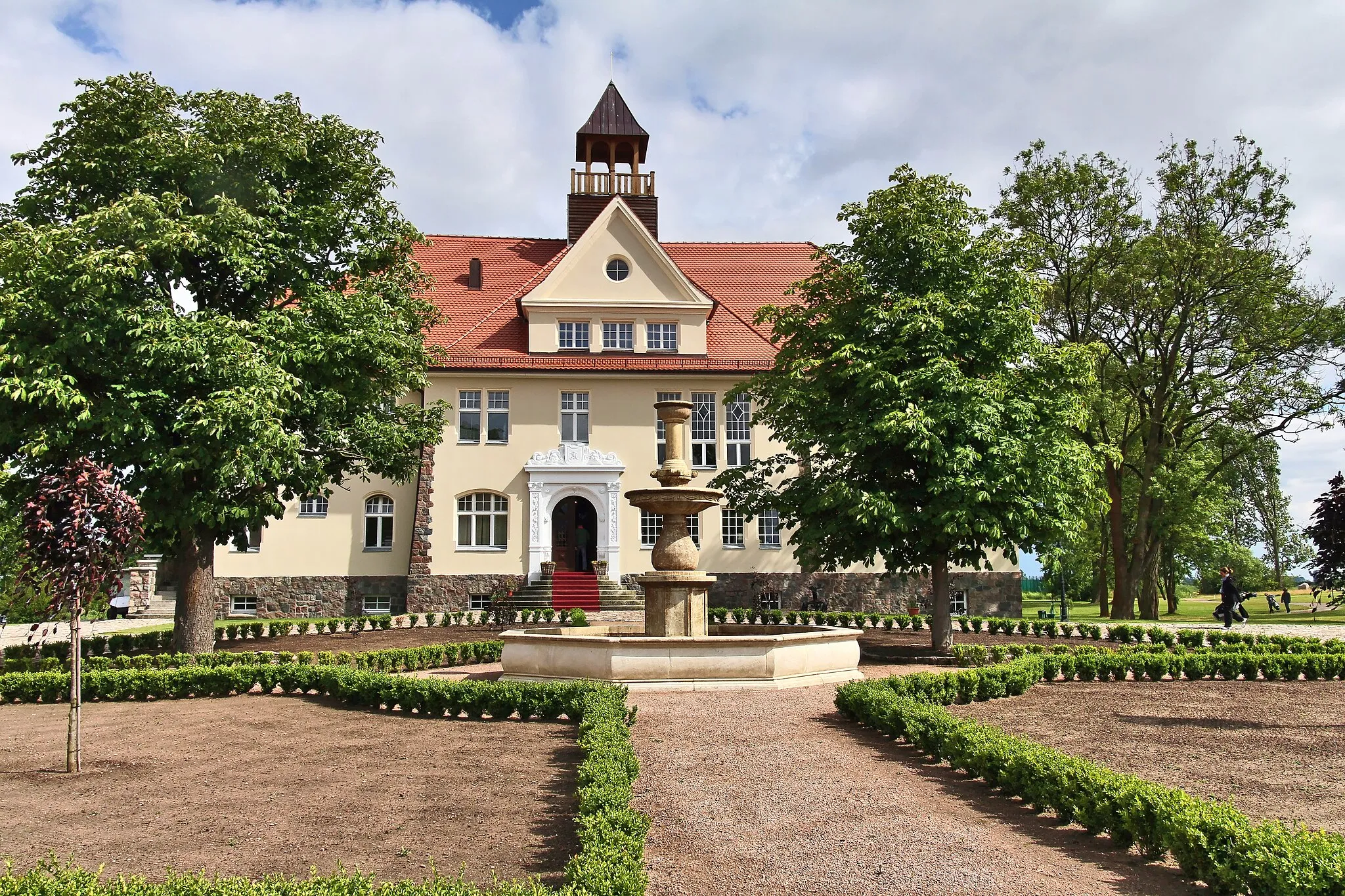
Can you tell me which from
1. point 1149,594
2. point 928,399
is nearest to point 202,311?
point 928,399

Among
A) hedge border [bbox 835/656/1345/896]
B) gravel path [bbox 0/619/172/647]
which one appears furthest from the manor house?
hedge border [bbox 835/656/1345/896]

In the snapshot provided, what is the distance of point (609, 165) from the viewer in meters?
37.4

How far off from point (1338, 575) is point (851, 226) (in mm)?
10724

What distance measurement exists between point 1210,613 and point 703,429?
91.2 ft

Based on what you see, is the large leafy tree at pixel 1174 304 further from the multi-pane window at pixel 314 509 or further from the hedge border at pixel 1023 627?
the multi-pane window at pixel 314 509

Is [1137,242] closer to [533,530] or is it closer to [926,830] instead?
[533,530]

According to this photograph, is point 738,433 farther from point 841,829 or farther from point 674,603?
point 841,829

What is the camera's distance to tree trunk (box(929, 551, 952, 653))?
1959 cm

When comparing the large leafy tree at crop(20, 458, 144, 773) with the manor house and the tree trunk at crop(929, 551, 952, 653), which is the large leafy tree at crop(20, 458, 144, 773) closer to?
the tree trunk at crop(929, 551, 952, 653)

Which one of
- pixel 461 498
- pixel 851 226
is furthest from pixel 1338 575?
pixel 461 498

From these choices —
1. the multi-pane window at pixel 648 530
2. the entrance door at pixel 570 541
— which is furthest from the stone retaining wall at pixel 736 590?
the entrance door at pixel 570 541

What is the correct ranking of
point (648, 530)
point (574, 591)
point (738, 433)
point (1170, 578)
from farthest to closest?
point (1170, 578), point (738, 433), point (648, 530), point (574, 591)

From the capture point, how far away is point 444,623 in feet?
88.0

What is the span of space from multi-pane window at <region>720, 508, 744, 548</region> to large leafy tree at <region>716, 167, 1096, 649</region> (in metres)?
11.5
